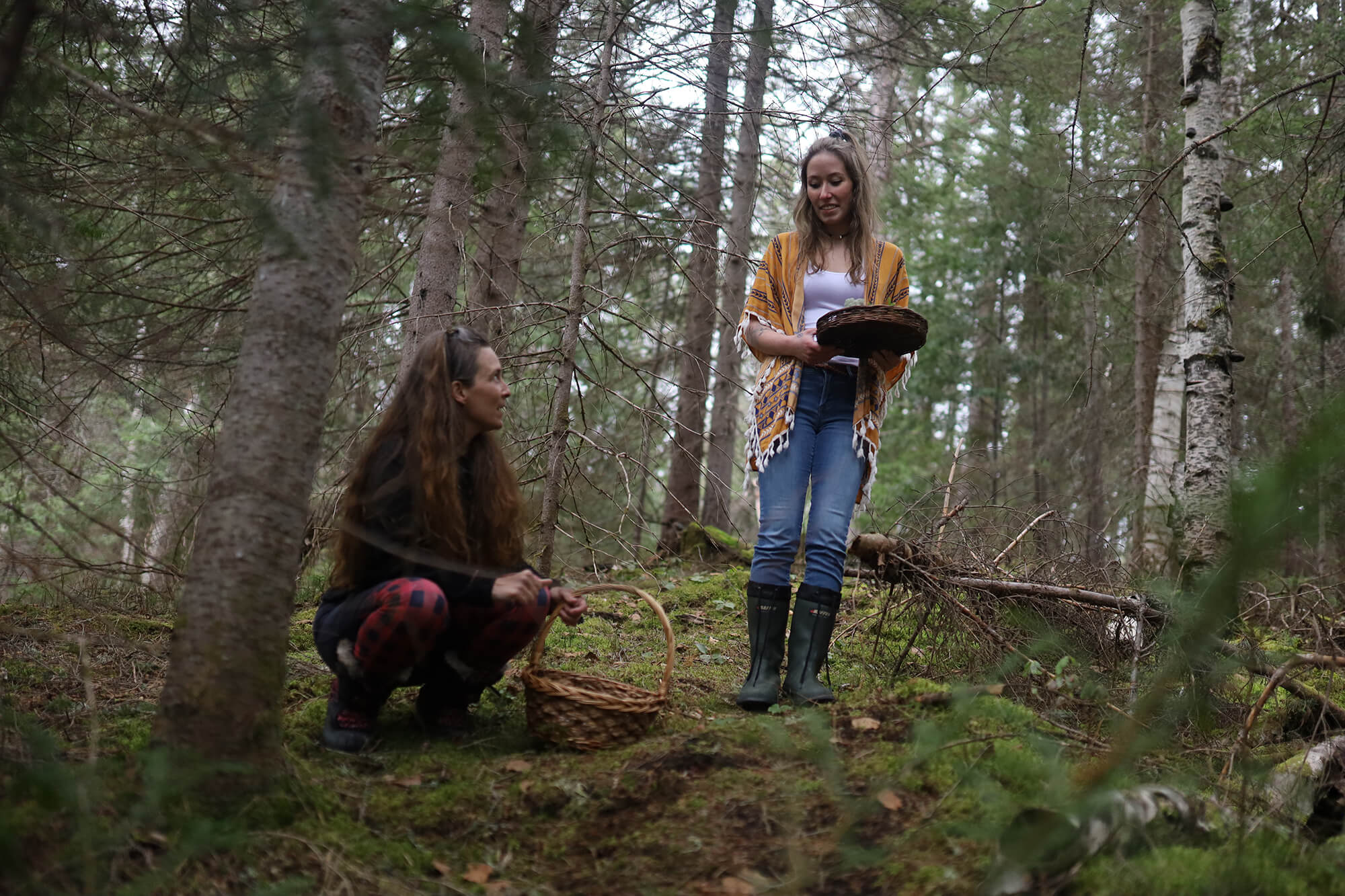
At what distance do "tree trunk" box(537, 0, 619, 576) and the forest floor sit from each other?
3.46 ft

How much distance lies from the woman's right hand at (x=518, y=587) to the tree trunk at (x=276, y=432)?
2.02ft

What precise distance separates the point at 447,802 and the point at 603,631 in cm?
281

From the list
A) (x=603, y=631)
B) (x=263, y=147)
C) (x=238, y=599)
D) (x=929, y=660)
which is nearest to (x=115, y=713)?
(x=238, y=599)

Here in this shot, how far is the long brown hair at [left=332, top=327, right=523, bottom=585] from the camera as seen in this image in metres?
2.90

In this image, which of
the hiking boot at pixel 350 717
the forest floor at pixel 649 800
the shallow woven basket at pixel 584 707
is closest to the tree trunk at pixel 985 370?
the forest floor at pixel 649 800

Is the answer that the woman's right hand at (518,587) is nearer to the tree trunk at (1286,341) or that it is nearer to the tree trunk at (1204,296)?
the tree trunk at (1204,296)

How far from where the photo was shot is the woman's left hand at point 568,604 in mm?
3037

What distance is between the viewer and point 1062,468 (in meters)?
14.1

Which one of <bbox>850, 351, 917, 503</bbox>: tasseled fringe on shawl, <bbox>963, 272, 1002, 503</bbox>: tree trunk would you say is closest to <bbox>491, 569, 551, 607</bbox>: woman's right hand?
<bbox>850, 351, 917, 503</bbox>: tasseled fringe on shawl

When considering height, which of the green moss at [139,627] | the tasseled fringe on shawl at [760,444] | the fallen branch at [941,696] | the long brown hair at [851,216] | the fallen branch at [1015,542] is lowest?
the green moss at [139,627]

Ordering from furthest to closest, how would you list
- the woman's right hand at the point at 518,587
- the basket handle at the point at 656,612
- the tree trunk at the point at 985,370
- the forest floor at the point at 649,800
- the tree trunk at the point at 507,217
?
the tree trunk at the point at 985,370 → the tree trunk at the point at 507,217 → the basket handle at the point at 656,612 → the woman's right hand at the point at 518,587 → the forest floor at the point at 649,800

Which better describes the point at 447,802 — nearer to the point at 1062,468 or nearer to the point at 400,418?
the point at 400,418

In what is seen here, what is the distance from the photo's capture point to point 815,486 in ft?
12.3

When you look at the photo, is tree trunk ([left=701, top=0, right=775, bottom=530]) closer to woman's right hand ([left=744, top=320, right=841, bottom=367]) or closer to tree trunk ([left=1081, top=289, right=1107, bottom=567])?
woman's right hand ([left=744, top=320, right=841, bottom=367])
